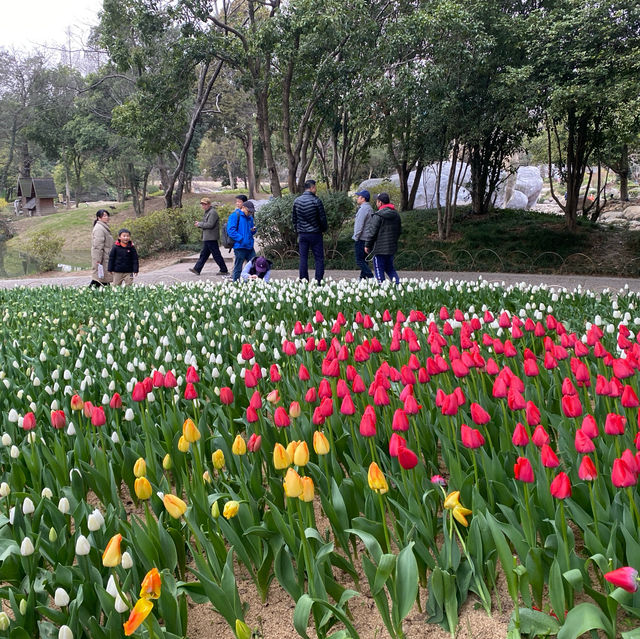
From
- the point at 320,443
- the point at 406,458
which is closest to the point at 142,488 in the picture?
the point at 320,443

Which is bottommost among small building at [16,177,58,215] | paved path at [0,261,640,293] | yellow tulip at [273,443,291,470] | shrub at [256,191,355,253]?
yellow tulip at [273,443,291,470]

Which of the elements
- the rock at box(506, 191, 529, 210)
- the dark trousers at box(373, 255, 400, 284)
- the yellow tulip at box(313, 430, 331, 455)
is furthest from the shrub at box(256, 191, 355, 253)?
the rock at box(506, 191, 529, 210)

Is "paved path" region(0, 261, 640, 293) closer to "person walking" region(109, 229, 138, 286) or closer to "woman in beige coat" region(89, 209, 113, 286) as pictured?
"woman in beige coat" region(89, 209, 113, 286)

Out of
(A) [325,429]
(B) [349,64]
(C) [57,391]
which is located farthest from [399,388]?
(B) [349,64]

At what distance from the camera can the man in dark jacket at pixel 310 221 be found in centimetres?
1062

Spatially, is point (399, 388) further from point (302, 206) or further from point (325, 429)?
point (302, 206)

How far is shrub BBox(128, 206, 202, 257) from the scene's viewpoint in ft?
75.9

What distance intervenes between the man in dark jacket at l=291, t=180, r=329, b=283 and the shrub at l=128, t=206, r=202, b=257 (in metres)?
13.7

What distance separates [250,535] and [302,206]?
29.1 feet

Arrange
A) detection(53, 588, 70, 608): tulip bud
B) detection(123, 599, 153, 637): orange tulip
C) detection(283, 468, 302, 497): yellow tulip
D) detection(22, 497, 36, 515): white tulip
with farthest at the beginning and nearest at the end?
detection(22, 497, 36, 515): white tulip
detection(283, 468, 302, 497): yellow tulip
detection(53, 588, 70, 608): tulip bud
detection(123, 599, 153, 637): orange tulip

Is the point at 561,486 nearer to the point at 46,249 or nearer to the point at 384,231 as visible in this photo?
the point at 384,231

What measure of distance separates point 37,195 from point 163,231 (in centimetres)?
4175

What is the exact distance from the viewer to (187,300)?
25.0 ft

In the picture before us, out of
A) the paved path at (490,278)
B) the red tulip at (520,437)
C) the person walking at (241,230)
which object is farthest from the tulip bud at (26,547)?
the person walking at (241,230)
